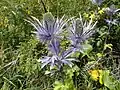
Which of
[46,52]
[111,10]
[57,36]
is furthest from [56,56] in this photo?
[111,10]

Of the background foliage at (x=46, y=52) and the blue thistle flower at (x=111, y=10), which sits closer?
the background foliage at (x=46, y=52)

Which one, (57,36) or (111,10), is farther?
(111,10)

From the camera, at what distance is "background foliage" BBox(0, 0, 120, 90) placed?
7.47 ft

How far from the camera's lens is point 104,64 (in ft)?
8.05

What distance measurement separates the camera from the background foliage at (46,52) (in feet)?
7.47

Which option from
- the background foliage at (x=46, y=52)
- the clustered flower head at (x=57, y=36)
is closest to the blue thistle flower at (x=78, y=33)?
the clustered flower head at (x=57, y=36)

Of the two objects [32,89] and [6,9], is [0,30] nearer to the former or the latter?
[6,9]

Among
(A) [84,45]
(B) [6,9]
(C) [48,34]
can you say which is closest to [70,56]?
(A) [84,45]

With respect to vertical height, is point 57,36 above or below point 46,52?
above

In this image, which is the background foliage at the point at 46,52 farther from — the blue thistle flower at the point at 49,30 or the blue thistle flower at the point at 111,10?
the blue thistle flower at the point at 49,30

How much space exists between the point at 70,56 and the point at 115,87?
1.16 feet

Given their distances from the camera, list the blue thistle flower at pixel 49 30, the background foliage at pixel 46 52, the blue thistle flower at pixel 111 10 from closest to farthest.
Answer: the blue thistle flower at pixel 49 30
the background foliage at pixel 46 52
the blue thistle flower at pixel 111 10

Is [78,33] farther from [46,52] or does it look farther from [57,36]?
[46,52]

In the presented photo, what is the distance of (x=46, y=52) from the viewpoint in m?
2.55
